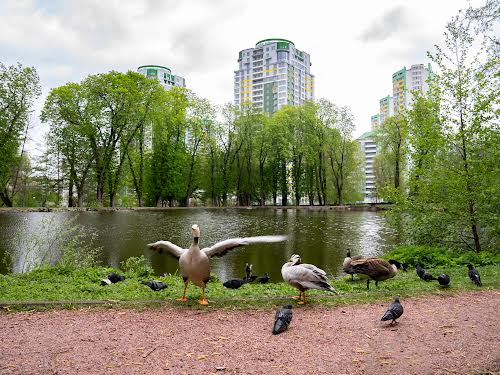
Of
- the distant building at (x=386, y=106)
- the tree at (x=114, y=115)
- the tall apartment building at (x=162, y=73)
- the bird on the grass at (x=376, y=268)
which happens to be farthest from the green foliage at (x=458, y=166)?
the distant building at (x=386, y=106)

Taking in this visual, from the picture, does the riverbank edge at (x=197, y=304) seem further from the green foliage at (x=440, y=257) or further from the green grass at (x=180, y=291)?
the green foliage at (x=440, y=257)

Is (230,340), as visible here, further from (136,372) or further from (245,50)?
(245,50)

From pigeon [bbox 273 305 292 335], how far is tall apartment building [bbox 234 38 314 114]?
115592 millimetres

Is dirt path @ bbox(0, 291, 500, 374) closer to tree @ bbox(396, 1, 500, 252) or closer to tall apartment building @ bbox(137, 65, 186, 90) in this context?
tree @ bbox(396, 1, 500, 252)

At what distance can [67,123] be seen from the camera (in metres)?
44.0

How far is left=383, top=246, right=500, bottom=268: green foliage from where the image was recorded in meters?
11.6

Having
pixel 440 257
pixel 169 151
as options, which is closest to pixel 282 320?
pixel 440 257

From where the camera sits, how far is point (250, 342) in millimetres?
5145

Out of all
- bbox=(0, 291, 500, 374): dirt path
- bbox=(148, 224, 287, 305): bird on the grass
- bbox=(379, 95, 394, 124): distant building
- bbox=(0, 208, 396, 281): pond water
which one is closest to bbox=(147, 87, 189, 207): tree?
bbox=(0, 208, 396, 281): pond water

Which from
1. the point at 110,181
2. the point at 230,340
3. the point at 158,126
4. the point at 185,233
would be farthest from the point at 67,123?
the point at 230,340

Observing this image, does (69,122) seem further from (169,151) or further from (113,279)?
(113,279)

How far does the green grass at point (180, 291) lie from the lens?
7.09m

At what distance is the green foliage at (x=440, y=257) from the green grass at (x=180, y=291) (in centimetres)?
165

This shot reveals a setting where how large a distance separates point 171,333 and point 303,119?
53.1m
